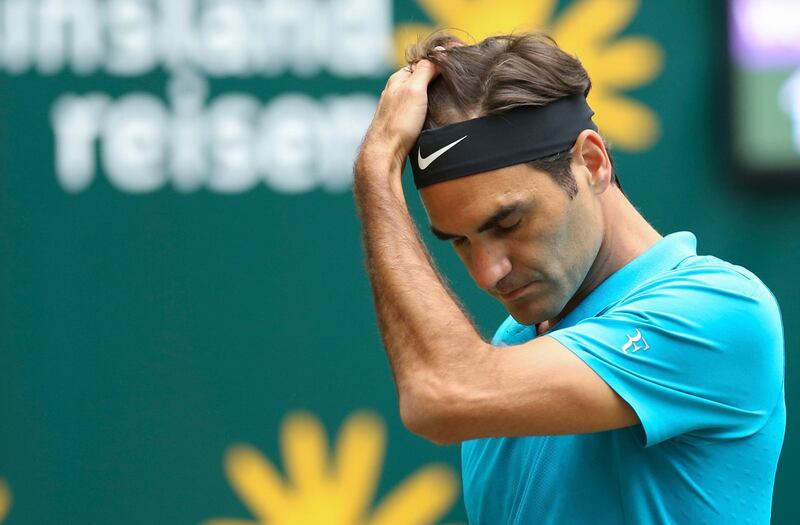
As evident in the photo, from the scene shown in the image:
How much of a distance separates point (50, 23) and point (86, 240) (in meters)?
0.63

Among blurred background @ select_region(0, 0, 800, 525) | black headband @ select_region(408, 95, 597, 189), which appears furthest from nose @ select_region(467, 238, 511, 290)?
blurred background @ select_region(0, 0, 800, 525)

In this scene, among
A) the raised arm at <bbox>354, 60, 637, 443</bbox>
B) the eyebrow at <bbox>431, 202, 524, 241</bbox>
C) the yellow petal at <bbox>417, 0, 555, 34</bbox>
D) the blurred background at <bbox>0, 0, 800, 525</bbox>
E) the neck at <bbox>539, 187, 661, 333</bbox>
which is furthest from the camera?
the yellow petal at <bbox>417, 0, 555, 34</bbox>

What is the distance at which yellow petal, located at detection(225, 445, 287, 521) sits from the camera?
11.5 ft

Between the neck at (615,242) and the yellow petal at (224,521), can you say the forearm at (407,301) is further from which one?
the yellow petal at (224,521)

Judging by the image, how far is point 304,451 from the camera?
138 inches

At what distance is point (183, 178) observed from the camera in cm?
351

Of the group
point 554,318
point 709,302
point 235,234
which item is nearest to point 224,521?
point 235,234

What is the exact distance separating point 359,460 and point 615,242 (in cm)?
178

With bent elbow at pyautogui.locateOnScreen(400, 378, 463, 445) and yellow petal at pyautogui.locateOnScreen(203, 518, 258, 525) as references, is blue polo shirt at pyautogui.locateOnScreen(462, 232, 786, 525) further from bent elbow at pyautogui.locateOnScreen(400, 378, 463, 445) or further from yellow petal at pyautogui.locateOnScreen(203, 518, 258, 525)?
yellow petal at pyautogui.locateOnScreen(203, 518, 258, 525)

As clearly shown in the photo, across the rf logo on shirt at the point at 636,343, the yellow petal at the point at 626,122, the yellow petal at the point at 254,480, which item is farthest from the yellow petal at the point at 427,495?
the rf logo on shirt at the point at 636,343

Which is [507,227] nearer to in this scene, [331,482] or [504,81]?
[504,81]

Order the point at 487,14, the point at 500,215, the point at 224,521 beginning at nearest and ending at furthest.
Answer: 1. the point at 500,215
2. the point at 224,521
3. the point at 487,14

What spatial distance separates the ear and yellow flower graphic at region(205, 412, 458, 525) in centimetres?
177

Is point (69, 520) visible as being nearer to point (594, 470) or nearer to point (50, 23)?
point (50, 23)
